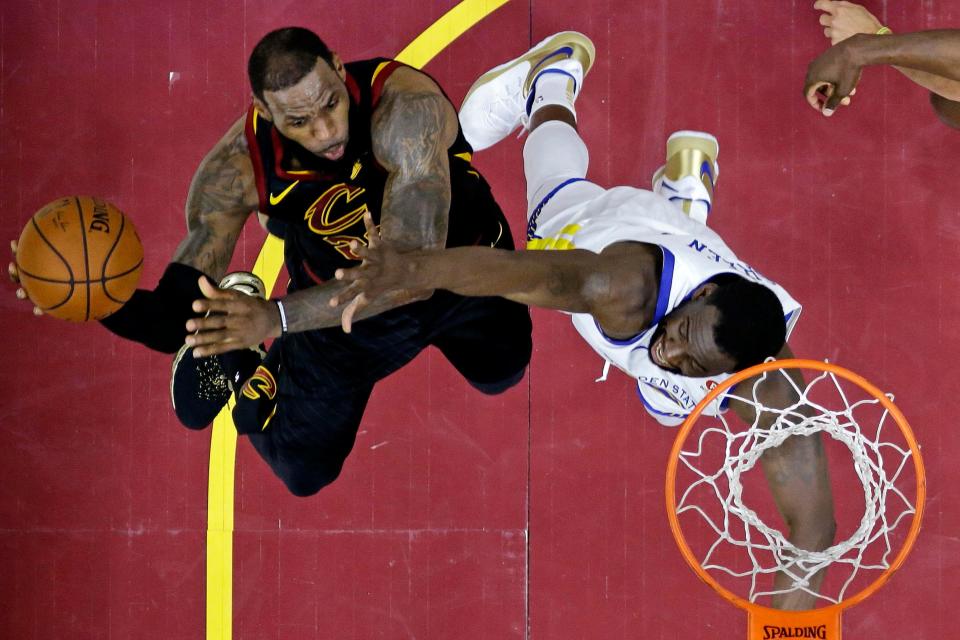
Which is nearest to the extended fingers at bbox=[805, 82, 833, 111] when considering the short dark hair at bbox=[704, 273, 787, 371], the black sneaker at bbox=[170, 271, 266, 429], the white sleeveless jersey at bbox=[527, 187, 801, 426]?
the white sleeveless jersey at bbox=[527, 187, 801, 426]

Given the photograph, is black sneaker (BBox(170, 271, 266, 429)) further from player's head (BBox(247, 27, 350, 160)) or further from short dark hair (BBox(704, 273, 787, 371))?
short dark hair (BBox(704, 273, 787, 371))

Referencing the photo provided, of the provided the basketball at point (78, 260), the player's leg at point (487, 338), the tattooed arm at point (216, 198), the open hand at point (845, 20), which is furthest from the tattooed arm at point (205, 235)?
the open hand at point (845, 20)

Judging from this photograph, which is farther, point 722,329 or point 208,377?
point 208,377

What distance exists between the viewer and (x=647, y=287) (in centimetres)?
362

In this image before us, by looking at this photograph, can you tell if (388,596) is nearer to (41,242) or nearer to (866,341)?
(41,242)

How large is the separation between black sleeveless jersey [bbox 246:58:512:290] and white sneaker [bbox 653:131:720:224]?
4.01 ft

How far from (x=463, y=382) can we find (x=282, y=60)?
2.45m

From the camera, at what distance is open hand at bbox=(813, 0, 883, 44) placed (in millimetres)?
5014

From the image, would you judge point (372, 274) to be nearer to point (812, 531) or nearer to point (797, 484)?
point (797, 484)

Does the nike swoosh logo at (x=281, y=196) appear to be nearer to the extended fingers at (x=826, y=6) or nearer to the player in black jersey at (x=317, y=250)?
the player in black jersey at (x=317, y=250)

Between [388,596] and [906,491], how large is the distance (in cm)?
306

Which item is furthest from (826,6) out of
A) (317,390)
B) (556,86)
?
(317,390)

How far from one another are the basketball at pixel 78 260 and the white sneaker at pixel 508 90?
2153 mm

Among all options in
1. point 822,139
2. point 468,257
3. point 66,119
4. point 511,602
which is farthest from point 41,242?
point 822,139
